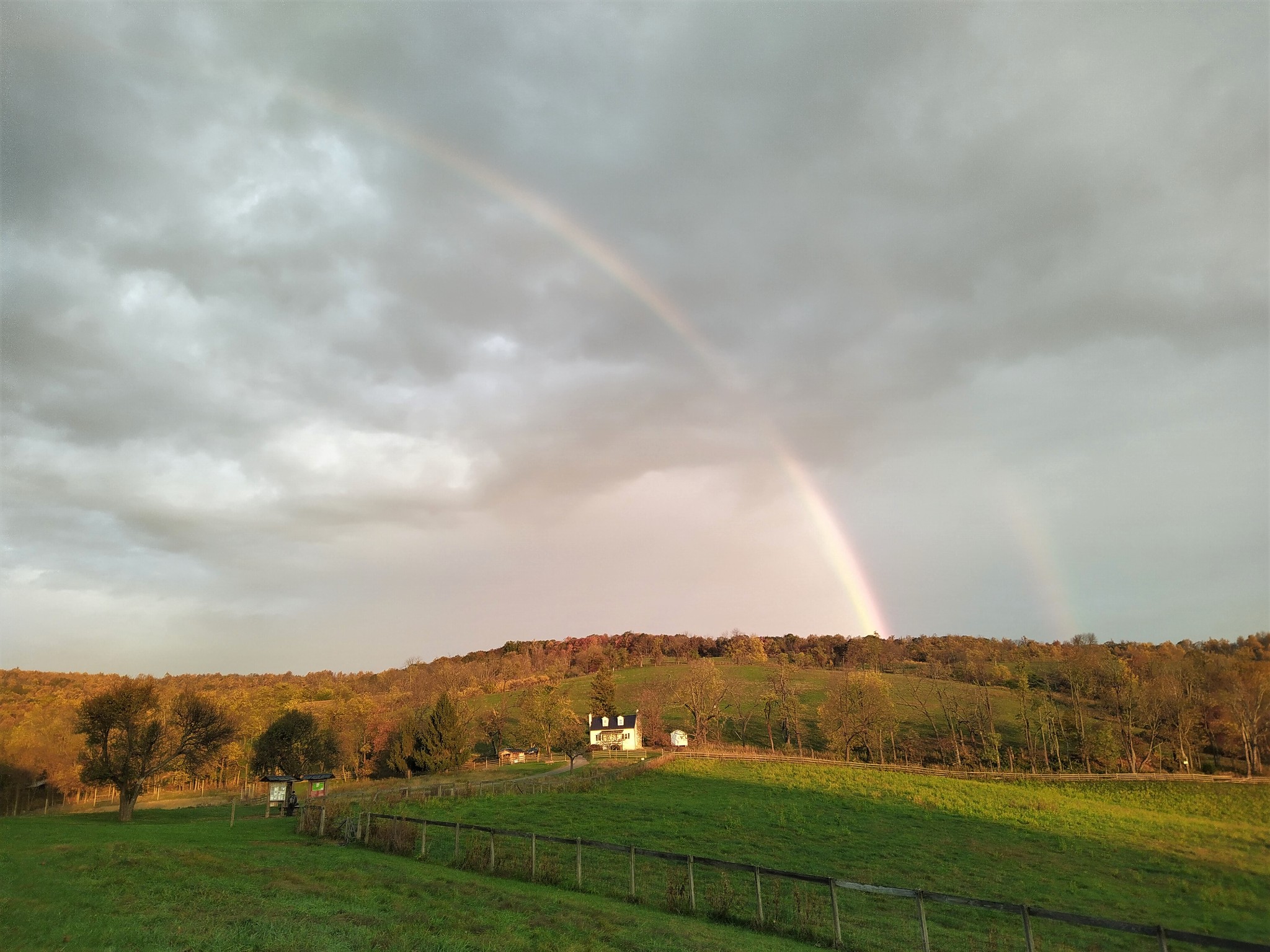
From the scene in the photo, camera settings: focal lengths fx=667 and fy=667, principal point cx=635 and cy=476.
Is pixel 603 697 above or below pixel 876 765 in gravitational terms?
above

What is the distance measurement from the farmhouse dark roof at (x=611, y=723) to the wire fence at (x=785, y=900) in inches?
3074

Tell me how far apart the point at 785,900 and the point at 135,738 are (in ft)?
170

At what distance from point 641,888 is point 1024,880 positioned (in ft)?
44.1

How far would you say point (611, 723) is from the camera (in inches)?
4085

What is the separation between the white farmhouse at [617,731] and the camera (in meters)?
95.8

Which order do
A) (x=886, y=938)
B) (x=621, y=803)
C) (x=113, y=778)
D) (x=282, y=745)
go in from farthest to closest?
(x=282, y=745) < (x=113, y=778) < (x=621, y=803) < (x=886, y=938)

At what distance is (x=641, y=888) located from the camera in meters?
19.0

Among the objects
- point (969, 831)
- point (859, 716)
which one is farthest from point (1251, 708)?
point (859, 716)

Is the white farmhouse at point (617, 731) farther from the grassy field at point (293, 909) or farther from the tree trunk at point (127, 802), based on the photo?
the grassy field at point (293, 909)

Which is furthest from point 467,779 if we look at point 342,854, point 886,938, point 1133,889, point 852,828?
point 1133,889

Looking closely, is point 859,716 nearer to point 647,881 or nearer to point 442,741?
point 442,741

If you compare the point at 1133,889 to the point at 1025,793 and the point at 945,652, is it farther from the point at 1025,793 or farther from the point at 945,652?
the point at 945,652

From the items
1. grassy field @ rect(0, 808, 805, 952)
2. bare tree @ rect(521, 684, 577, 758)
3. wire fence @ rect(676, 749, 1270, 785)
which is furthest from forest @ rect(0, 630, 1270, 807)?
grassy field @ rect(0, 808, 805, 952)

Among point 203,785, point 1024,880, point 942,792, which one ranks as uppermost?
point 1024,880
